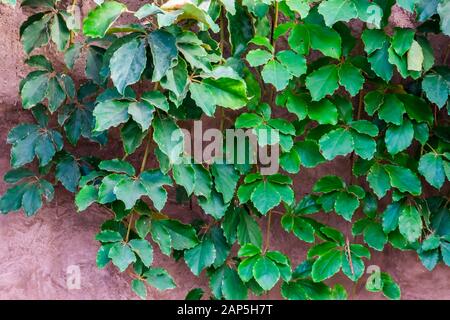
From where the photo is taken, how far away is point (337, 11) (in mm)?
1367

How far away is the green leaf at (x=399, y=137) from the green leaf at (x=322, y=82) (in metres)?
0.20

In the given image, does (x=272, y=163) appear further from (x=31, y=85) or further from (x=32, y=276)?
(x=32, y=276)

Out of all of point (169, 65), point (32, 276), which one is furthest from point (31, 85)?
point (32, 276)

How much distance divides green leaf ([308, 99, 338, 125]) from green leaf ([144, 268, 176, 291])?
575mm

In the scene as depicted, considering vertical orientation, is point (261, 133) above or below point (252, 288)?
above

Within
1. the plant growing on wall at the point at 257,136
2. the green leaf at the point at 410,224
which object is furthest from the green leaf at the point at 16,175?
the green leaf at the point at 410,224

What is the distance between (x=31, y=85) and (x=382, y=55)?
91cm

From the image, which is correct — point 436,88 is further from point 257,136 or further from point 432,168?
point 257,136

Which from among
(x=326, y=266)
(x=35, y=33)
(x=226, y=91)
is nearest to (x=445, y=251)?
(x=326, y=266)

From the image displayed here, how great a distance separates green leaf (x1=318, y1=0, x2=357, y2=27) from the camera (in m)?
1.36

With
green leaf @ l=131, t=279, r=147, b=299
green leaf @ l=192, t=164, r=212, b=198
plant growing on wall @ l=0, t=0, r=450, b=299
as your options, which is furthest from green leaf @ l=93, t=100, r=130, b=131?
green leaf @ l=131, t=279, r=147, b=299

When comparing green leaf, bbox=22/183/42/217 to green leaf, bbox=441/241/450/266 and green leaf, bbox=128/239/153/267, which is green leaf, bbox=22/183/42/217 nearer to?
green leaf, bbox=128/239/153/267

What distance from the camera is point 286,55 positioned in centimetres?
142

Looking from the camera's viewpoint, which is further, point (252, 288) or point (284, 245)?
point (284, 245)
